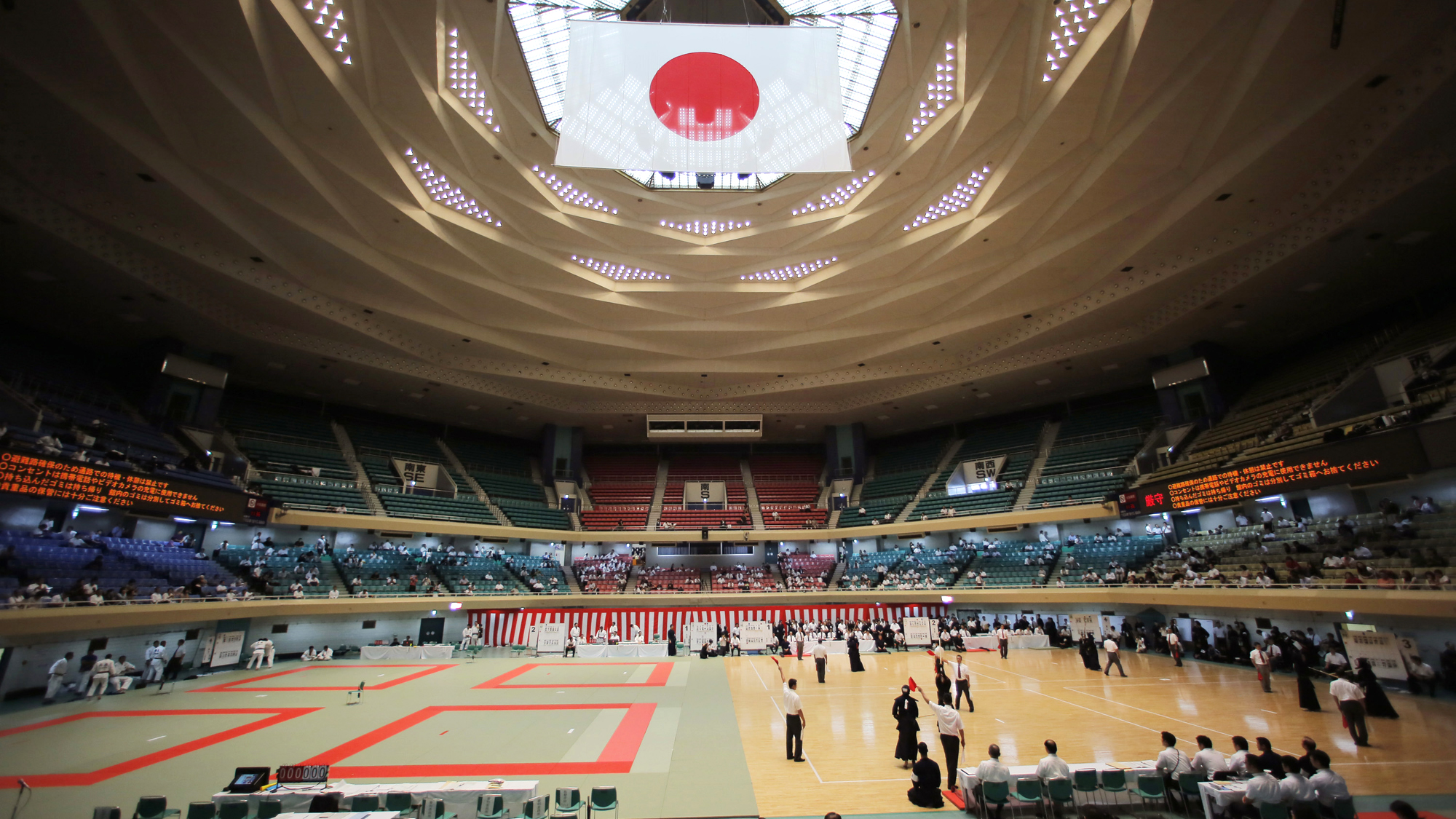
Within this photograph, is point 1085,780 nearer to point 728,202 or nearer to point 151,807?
point 151,807

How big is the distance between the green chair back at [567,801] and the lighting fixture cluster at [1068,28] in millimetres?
19080

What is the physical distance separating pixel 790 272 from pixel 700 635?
1734 cm

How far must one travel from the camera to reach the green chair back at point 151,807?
22.2ft

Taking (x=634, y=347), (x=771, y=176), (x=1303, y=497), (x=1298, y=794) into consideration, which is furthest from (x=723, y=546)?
(x=1298, y=794)

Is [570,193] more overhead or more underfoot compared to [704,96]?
more overhead

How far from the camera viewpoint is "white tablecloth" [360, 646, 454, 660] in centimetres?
2466

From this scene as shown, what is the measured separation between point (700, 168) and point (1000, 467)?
2834cm

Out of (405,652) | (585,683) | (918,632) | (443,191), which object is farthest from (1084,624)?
(443,191)

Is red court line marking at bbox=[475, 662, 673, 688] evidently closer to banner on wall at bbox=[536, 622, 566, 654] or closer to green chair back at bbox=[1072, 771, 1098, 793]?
banner on wall at bbox=[536, 622, 566, 654]

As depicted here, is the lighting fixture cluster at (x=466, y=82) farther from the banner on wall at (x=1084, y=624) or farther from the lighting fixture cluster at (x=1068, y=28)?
the banner on wall at (x=1084, y=624)

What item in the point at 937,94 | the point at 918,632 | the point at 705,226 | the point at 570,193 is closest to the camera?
the point at 937,94

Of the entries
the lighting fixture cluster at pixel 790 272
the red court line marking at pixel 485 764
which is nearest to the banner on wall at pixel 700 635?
the red court line marking at pixel 485 764

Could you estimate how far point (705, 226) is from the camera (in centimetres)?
2609

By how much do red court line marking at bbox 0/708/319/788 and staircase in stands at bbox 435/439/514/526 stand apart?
19.1 meters
